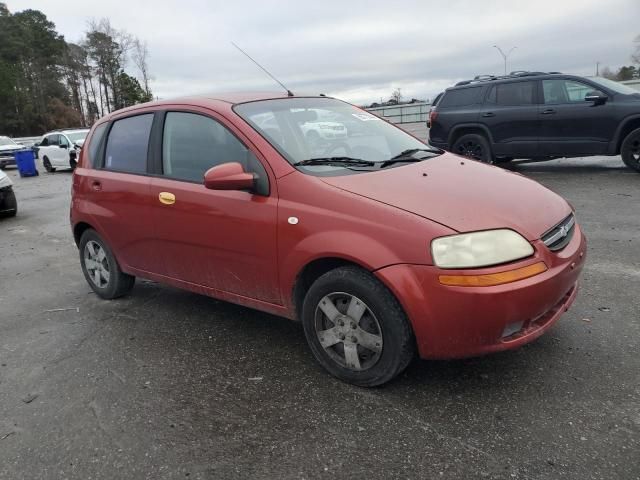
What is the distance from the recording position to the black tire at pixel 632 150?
8934mm

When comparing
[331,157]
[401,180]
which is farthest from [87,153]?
[401,180]

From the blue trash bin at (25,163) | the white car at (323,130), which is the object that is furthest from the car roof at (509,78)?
the blue trash bin at (25,163)

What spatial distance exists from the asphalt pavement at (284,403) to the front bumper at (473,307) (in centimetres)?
35

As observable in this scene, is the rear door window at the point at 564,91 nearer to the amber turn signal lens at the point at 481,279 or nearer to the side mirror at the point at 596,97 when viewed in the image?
the side mirror at the point at 596,97

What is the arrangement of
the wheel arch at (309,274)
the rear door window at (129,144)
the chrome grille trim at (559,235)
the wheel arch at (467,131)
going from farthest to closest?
the wheel arch at (467,131) < the rear door window at (129,144) < the wheel arch at (309,274) < the chrome grille trim at (559,235)

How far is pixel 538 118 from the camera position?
9711mm

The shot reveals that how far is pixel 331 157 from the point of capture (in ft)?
11.2

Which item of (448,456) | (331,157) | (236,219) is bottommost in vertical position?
(448,456)

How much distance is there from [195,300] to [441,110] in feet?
26.1

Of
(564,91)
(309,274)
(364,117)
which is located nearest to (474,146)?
(564,91)

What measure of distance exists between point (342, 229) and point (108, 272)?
8.85ft

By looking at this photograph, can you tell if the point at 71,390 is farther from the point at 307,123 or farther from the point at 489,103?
the point at 489,103

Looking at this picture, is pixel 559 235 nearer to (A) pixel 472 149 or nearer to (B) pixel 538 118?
(B) pixel 538 118

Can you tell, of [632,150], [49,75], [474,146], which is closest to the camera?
[632,150]
